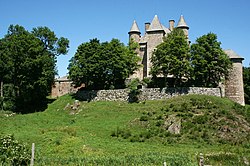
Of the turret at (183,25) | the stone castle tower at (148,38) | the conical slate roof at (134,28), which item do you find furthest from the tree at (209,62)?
the conical slate roof at (134,28)

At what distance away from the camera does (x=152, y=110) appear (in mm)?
43906

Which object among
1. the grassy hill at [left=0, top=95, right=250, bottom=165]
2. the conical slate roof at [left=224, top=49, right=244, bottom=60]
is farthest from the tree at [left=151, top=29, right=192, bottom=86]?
the conical slate roof at [left=224, top=49, right=244, bottom=60]

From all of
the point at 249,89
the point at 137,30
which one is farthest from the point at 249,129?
the point at 137,30

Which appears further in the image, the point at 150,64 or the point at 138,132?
the point at 150,64

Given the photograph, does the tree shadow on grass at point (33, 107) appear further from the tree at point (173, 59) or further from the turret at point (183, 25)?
the turret at point (183, 25)

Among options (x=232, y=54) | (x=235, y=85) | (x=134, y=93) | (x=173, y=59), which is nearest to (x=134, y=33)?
(x=173, y=59)

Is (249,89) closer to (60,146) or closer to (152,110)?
(152,110)

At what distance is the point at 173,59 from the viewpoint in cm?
5106

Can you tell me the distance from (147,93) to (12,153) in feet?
114

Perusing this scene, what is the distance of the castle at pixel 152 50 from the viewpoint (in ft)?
182

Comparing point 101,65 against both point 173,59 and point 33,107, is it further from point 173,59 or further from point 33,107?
point 33,107

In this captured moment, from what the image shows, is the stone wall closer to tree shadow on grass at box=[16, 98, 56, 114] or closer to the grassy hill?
the grassy hill

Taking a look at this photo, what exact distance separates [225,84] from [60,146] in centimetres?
3762

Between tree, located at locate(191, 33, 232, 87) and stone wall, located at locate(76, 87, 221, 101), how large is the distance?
282 cm
